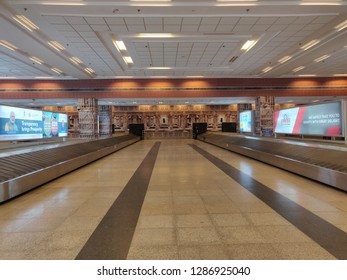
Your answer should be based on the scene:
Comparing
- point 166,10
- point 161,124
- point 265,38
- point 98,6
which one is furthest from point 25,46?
point 161,124

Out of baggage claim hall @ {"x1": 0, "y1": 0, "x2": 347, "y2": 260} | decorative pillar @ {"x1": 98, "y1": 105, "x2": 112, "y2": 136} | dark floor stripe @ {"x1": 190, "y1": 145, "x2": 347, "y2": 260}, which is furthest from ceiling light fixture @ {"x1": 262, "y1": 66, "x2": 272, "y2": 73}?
decorative pillar @ {"x1": 98, "y1": 105, "x2": 112, "y2": 136}

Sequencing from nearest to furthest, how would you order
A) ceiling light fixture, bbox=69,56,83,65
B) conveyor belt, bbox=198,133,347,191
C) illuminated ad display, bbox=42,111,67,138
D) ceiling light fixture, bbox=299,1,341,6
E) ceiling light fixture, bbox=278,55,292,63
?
conveyor belt, bbox=198,133,347,191 → ceiling light fixture, bbox=299,1,341,6 → illuminated ad display, bbox=42,111,67,138 → ceiling light fixture, bbox=69,56,83,65 → ceiling light fixture, bbox=278,55,292,63

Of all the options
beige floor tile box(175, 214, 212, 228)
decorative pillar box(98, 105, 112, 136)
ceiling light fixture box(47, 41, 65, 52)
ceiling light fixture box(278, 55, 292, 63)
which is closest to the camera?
beige floor tile box(175, 214, 212, 228)

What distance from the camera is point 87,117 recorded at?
20188mm

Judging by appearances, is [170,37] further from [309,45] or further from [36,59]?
[36,59]

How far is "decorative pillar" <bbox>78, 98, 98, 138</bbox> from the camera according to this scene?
20.1 metres

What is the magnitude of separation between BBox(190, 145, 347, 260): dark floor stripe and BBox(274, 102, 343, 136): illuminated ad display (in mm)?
3836

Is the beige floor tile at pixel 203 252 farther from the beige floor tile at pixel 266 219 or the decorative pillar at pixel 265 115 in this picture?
the decorative pillar at pixel 265 115

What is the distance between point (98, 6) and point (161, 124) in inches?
1018

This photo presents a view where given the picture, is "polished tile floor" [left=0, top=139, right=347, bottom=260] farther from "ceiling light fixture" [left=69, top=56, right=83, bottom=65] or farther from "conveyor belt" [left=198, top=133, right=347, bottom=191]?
"ceiling light fixture" [left=69, top=56, right=83, bottom=65]

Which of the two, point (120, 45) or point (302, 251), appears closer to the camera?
point (302, 251)

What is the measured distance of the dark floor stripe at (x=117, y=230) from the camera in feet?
8.49

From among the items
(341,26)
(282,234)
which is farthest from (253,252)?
(341,26)

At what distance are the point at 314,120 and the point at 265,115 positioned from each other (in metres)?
12.5
